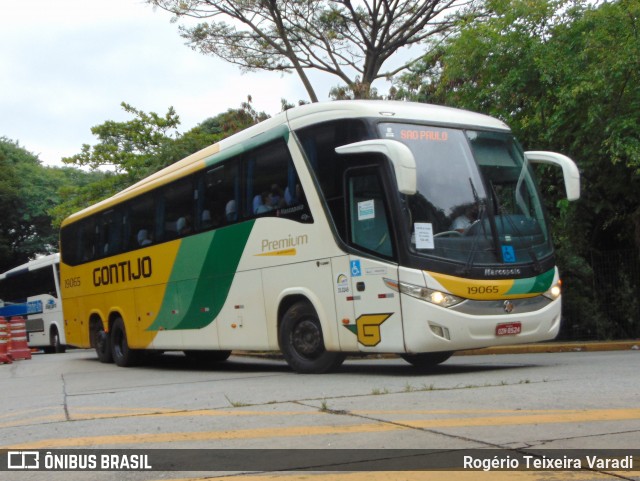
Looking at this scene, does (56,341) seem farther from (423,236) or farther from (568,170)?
(568,170)

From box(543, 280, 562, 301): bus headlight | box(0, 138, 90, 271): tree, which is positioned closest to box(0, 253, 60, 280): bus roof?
box(0, 138, 90, 271): tree

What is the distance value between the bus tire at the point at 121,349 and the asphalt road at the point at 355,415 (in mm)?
6037

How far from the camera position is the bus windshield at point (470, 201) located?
9844 millimetres

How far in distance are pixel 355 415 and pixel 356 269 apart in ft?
12.0

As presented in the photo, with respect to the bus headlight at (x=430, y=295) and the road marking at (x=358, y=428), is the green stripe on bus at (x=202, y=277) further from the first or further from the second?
the road marking at (x=358, y=428)

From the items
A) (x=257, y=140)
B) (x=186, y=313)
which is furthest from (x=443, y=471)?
(x=186, y=313)

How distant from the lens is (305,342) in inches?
444

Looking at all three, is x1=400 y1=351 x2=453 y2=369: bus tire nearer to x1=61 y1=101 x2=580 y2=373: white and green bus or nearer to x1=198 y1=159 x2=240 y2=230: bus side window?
x1=61 y1=101 x2=580 y2=373: white and green bus

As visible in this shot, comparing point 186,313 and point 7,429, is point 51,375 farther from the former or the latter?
point 7,429

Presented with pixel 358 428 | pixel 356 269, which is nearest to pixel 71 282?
pixel 356 269

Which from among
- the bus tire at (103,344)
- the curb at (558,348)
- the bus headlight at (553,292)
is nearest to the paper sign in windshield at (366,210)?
the bus headlight at (553,292)

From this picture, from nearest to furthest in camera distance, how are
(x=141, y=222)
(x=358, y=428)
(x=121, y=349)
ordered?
(x=358, y=428) < (x=141, y=222) < (x=121, y=349)

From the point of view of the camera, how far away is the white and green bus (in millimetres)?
9750

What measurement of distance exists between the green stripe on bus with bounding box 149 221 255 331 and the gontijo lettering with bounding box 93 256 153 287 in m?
1.01
